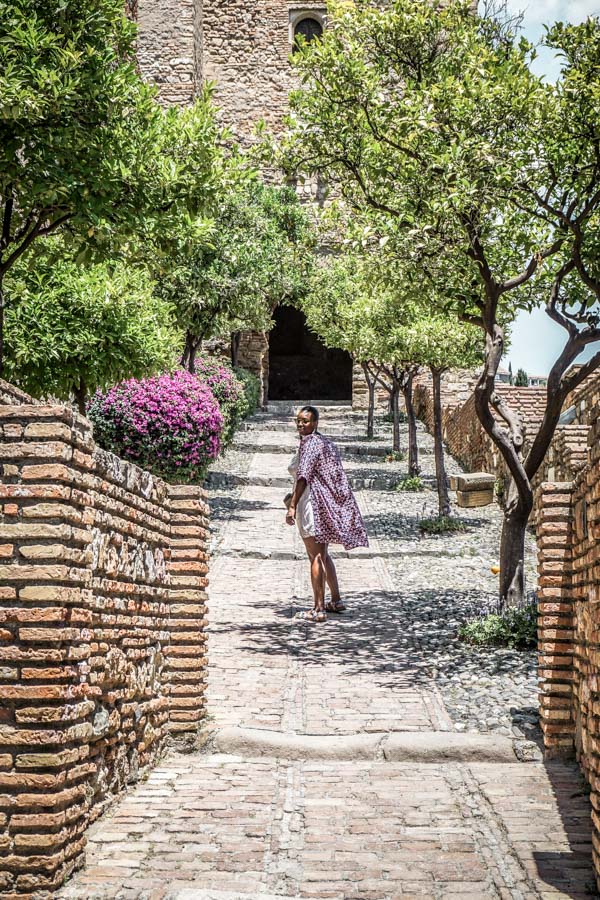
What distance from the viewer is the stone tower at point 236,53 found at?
97.2ft

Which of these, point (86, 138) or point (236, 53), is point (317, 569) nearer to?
point (86, 138)

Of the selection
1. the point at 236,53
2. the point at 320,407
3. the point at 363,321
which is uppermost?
the point at 236,53

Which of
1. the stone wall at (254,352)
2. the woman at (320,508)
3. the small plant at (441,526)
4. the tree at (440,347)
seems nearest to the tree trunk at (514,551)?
the woman at (320,508)

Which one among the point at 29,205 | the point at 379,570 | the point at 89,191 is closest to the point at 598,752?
the point at 89,191

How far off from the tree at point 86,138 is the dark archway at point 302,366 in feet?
97.5

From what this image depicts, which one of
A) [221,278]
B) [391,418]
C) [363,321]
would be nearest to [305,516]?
[221,278]

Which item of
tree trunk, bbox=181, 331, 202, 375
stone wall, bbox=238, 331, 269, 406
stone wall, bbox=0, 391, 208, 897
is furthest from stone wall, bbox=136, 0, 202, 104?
stone wall, bbox=0, 391, 208, 897

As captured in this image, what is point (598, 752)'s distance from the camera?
357 centimetres

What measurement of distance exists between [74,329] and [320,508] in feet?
9.96

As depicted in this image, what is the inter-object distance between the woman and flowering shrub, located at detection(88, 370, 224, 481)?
3358 mm

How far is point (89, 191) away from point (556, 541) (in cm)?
328

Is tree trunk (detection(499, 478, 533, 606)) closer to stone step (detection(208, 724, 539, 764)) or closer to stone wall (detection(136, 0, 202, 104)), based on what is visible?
stone step (detection(208, 724, 539, 764))

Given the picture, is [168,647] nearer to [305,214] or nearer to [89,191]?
[89,191]

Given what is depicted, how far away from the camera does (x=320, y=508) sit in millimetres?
9047
